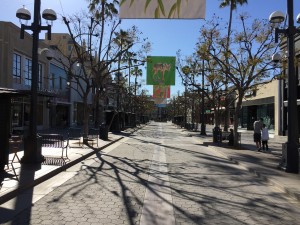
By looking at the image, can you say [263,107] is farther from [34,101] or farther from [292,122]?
[34,101]

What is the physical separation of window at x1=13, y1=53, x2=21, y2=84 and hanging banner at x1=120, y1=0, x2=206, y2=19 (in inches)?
885

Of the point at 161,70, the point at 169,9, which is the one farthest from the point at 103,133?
the point at 169,9

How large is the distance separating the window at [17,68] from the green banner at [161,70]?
10376mm

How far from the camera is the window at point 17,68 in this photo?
31191mm

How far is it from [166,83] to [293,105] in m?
21.3

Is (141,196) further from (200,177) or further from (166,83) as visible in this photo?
(166,83)

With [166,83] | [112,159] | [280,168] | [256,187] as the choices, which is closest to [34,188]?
[256,187]

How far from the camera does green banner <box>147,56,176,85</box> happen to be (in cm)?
3216

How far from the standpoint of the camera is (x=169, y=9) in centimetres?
1098

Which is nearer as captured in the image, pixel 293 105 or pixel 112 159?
pixel 293 105

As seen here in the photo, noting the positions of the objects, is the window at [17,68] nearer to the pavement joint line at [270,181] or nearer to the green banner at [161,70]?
the green banner at [161,70]

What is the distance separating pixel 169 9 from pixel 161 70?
21747 mm

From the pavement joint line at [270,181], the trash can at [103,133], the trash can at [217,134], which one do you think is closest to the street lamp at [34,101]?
the pavement joint line at [270,181]

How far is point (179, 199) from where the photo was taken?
8.71m
